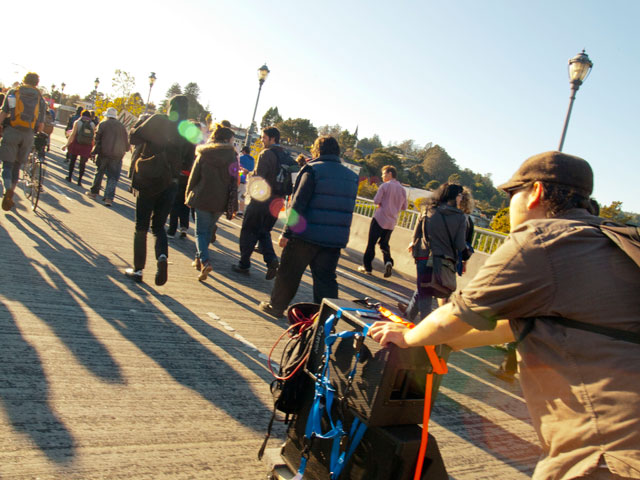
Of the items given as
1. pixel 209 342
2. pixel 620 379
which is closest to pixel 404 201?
pixel 209 342

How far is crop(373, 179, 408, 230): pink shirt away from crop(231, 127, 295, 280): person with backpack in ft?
9.33

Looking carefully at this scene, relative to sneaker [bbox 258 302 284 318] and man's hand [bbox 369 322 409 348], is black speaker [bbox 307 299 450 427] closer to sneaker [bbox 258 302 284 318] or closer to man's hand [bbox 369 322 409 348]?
man's hand [bbox 369 322 409 348]

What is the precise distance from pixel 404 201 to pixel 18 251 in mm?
6563

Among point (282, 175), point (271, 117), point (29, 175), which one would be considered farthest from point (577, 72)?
point (271, 117)

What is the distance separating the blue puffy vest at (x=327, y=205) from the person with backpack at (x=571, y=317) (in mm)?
3381

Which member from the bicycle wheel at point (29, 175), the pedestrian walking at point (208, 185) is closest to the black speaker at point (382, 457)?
the pedestrian walking at point (208, 185)

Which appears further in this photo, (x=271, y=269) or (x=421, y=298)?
(x=271, y=269)

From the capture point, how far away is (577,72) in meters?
10.2

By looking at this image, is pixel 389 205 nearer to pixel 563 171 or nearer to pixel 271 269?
pixel 271 269

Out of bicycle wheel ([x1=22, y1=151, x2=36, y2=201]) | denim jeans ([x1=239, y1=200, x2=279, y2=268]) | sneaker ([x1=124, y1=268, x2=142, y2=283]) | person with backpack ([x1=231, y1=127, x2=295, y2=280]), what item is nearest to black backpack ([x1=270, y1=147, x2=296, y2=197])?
person with backpack ([x1=231, y1=127, x2=295, y2=280])

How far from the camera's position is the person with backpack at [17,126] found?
8359mm

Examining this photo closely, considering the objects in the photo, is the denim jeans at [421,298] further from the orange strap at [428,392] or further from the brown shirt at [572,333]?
the brown shirt at [572,333]

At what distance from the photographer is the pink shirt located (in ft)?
33.5

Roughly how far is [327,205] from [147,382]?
8.02 feet
